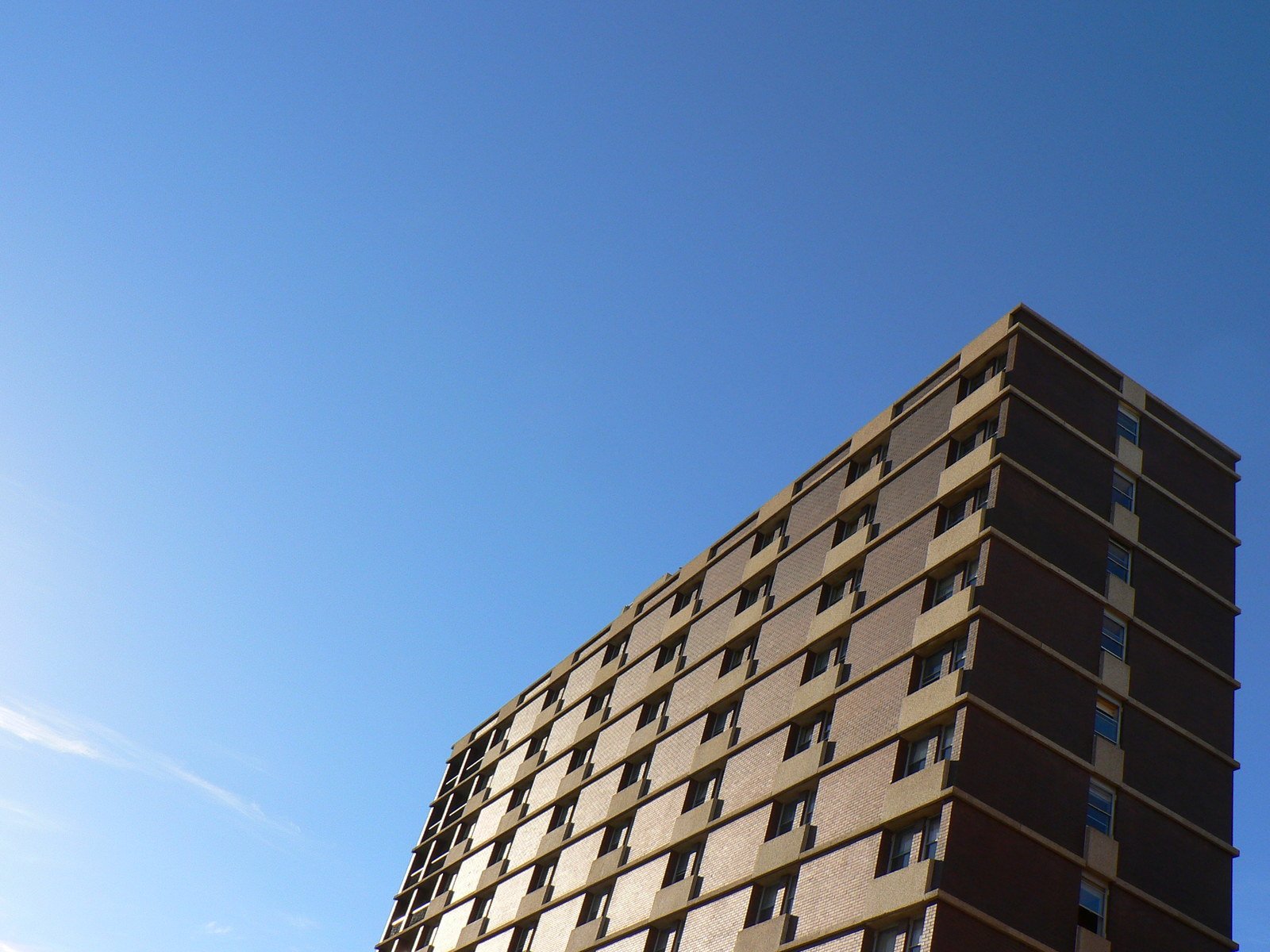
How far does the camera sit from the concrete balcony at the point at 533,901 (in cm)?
4988

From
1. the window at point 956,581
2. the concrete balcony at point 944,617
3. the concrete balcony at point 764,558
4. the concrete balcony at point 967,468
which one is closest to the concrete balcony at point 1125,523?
the concrete balcony at point 967,468

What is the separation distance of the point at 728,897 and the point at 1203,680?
16259mm

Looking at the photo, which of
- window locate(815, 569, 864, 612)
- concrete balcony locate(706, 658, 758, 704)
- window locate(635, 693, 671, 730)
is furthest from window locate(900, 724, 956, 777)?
window locate(635, 693, 671, 730)

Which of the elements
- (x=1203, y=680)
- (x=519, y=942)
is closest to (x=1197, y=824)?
(x=1203, y=680)

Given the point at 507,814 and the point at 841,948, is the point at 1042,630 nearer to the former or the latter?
the point at 841,948

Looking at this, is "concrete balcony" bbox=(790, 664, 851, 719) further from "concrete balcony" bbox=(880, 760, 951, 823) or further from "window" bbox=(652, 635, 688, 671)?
"window" bbox=(652, 635, 688, 671)

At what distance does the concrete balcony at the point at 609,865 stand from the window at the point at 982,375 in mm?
20108

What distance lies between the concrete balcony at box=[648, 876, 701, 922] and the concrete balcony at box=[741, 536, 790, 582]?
12.8 m

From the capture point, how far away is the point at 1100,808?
34.1 meters

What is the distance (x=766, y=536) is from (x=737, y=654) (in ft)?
20.0

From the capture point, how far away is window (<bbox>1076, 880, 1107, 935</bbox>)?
3178 centimetres

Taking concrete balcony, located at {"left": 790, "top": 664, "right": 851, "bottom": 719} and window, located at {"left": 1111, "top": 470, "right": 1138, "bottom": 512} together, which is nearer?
concrete balcony, located at {"left": 790, "top": 664, "right": 851, "bottom": 719}

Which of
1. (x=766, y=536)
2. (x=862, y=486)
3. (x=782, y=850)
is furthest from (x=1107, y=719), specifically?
(x=766, y=536)

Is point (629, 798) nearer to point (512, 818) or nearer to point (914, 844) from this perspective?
point (512, 818)
